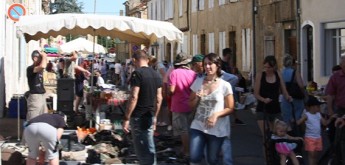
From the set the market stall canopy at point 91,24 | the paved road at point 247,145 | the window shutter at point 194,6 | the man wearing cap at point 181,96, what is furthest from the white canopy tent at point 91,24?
the window shutter at point 194,6

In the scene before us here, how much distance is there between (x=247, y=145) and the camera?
12414mm

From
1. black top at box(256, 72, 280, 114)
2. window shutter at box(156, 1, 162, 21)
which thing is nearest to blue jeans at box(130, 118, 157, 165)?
black top at box(256, 72, 280, 114)

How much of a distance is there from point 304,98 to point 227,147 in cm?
363

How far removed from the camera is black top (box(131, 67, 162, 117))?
8430mm

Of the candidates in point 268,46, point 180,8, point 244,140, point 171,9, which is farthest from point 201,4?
point 244,140

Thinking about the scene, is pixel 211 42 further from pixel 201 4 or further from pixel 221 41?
pixel 201 4

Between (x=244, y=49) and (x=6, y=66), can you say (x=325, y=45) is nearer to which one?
(x=244, y=49)

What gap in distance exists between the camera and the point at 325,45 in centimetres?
1998

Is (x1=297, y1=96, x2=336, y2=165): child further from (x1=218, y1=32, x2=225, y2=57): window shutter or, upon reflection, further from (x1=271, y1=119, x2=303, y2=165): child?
(x1=218, y1=32, x2=225, y2=57): window shutter

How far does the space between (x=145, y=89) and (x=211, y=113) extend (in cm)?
120

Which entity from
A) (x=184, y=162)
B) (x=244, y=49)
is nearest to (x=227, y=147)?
(x=184, y=162)

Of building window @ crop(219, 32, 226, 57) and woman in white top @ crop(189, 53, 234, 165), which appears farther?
building window @ crop(219, 32, 226, 57)

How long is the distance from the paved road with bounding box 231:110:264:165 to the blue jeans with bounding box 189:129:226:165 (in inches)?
113

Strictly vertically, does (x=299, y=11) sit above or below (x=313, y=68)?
above
